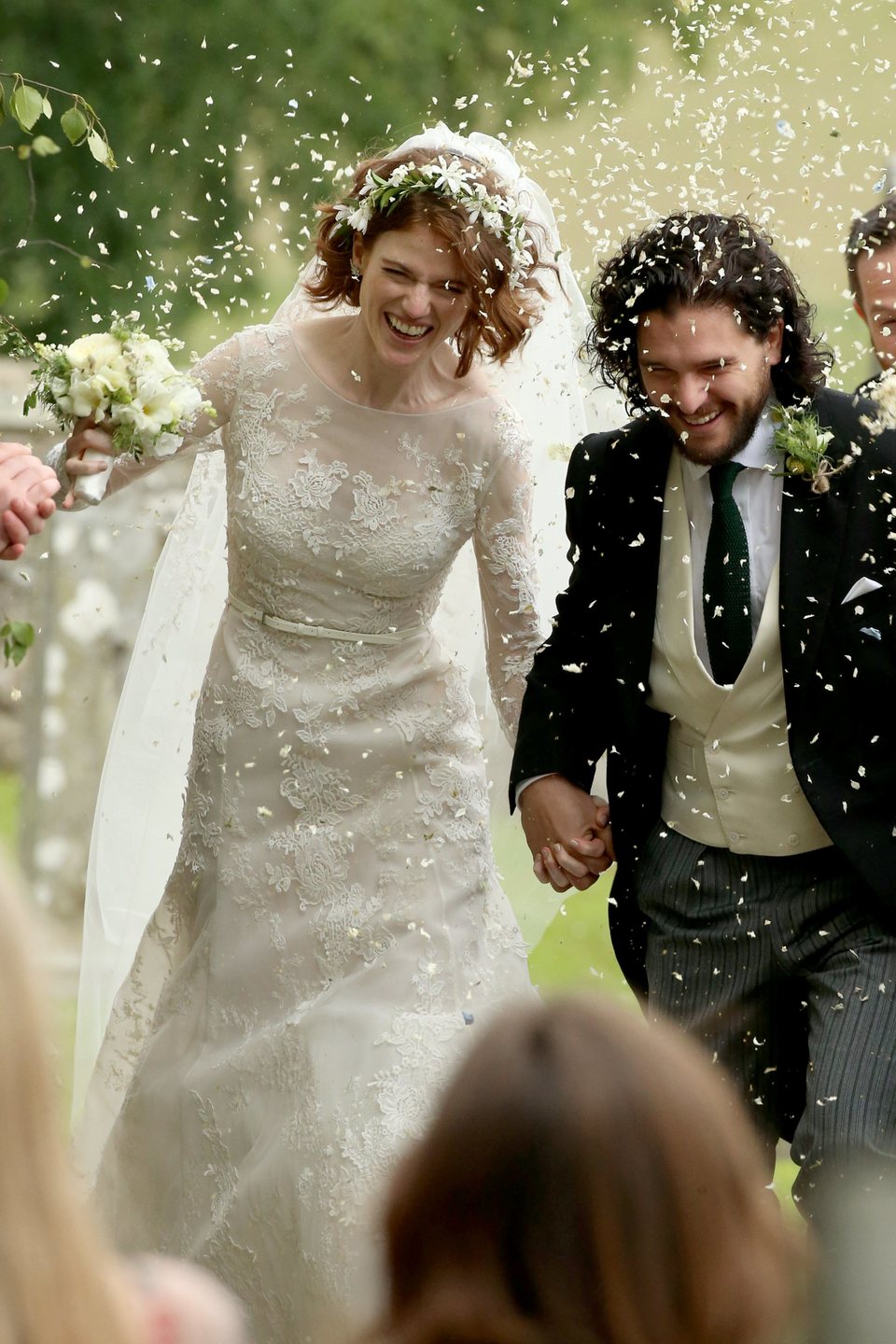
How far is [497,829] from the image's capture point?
5102 millimetres

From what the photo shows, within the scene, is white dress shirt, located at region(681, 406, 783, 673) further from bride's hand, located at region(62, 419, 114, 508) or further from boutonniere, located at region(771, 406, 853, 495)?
bride's hand, located at region(62, 419, 114, 508)

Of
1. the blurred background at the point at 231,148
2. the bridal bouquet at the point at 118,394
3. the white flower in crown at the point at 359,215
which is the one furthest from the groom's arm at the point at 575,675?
the blurred background at the point at 231,148

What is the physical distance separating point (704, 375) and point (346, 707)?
118 cm

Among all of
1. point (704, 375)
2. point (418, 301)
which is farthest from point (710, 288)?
point (418, 301)

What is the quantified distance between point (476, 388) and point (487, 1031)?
284 centimetres

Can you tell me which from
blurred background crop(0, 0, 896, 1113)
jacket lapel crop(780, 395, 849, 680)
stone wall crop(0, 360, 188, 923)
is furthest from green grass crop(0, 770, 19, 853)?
jacket lapel crop(780, 395, 849, 680)

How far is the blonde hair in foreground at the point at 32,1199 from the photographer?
1.48 m

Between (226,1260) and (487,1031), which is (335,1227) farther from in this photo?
(487,1031)

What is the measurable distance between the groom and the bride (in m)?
0.41

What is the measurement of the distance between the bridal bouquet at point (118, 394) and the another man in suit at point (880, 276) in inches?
57.4

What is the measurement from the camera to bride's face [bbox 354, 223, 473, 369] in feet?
13.3

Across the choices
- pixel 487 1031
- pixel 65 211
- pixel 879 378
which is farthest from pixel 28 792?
pixel 487 1031

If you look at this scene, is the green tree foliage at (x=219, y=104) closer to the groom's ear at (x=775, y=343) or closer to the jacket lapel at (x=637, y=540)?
the jacket lapel at (x=637, y=540)

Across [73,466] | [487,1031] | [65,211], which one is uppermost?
[65,211]
